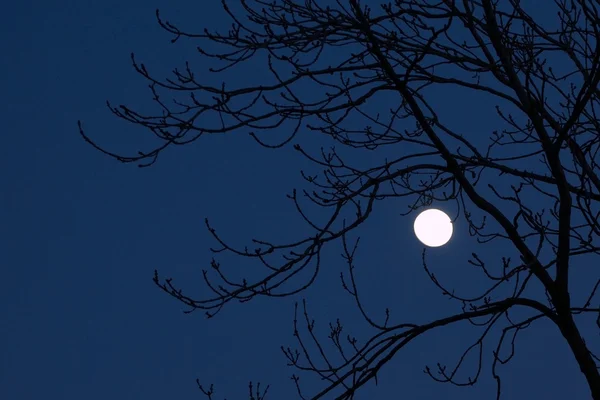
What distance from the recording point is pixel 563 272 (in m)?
4.18

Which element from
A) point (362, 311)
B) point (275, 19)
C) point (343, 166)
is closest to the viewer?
point (362, 311)

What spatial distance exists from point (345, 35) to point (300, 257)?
1.45m

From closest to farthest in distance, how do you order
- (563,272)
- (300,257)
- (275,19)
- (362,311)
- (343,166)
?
(300,257) < (362,311) < (563,272) < (275,19) < (343,166)

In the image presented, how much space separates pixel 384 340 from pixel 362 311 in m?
0.30

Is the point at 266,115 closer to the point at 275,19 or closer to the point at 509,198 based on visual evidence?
the point at 275,19

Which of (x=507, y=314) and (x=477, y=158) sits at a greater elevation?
(x=477, y=158)

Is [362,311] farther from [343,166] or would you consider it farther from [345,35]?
[345,35]

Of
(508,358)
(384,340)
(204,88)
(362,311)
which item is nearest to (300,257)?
(362,311)

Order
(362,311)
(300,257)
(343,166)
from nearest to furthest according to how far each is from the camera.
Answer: (300,257), (362,311), (343,166)

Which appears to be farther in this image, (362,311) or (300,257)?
(362,311)

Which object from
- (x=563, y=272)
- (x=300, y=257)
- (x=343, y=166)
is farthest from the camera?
(x=343, y=166)

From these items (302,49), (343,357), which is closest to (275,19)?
(302,49)

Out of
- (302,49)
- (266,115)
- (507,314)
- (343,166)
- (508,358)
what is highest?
(302,49)

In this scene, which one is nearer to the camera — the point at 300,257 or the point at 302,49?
the point at 300,257
